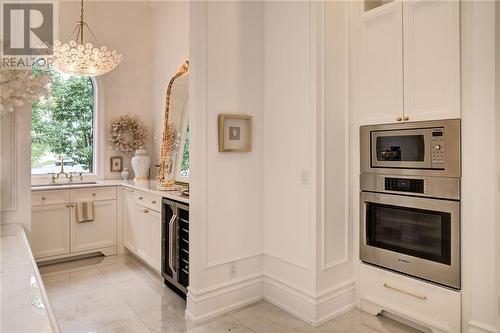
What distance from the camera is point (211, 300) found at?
9.21ft

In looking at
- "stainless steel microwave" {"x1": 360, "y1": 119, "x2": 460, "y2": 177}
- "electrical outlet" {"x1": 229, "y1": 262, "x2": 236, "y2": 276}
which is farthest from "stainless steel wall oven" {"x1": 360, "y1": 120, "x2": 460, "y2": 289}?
"electrical outlet" {"x1": 229, "y1": 262, "x2": 236, "y2": 276}

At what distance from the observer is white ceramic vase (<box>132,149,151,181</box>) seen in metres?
4.65

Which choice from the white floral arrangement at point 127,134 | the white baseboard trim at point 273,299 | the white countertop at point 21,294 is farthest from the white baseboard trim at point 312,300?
the white floral arrangement at point 127,134

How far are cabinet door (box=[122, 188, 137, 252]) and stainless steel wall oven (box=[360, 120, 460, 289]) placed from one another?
270cm

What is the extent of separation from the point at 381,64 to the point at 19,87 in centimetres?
245

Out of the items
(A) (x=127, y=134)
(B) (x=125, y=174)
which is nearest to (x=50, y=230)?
(B) (x=125, y=174)

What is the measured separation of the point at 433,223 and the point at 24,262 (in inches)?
98.5

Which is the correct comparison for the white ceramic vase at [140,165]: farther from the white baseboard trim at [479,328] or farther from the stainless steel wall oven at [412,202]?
the white baseboard trim at [479,328]

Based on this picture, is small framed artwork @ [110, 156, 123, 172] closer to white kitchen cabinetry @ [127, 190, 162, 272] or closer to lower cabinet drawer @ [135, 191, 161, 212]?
white kitchen cabinetry @ [127, 190, 162, 272]

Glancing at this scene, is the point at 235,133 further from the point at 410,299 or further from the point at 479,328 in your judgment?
the point at 479,328

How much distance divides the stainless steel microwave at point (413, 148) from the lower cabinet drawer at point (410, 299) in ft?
2.71

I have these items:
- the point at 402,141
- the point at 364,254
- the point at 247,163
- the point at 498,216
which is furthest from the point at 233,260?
the point at 498,216

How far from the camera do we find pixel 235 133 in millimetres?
2953

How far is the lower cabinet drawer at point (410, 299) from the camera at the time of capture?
2.40 meters
